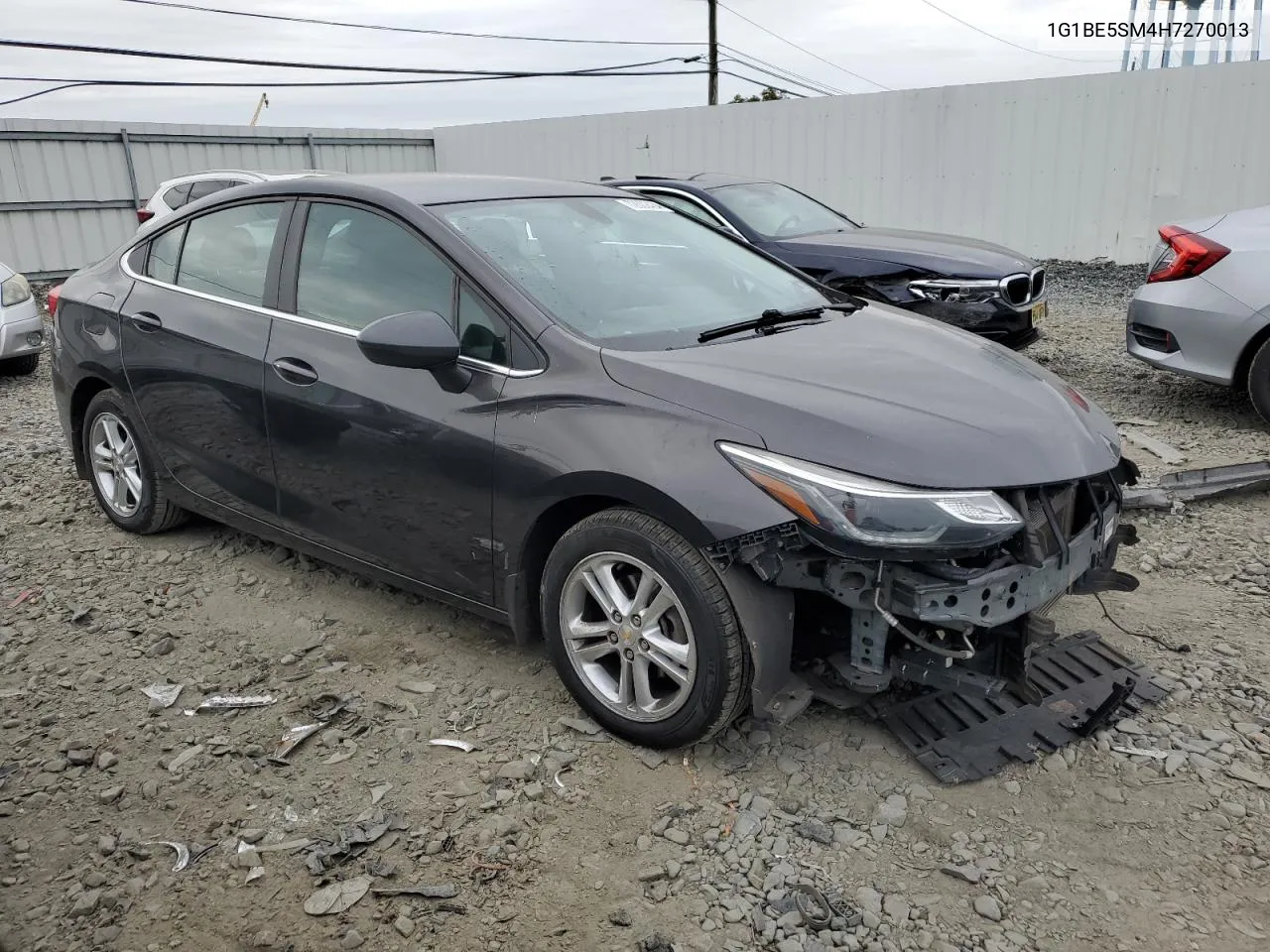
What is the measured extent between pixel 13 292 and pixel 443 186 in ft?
24.0

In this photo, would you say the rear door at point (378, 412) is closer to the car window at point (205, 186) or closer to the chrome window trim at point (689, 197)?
the chrome window trim at point (689, 197)

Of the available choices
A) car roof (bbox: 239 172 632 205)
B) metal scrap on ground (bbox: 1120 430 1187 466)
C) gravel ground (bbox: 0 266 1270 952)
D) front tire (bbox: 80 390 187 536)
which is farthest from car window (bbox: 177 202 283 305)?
metal scrap on ground (bbox: 1120 430 1187 466)

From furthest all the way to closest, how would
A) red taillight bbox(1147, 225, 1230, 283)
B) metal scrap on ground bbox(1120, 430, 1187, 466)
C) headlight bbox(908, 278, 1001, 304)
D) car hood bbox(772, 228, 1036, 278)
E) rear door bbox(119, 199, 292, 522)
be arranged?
1. car hood bbox(772, 228, 1036, 278)
2. headlight bbox(908, 278, 1001, 304)
3. red taillight bbox(1147, 225, 1230, 283)
4. metal scrap on ground bbox(1120, 430, 1187, 466)
5. rear door bbox(119, 199, 292, 522)

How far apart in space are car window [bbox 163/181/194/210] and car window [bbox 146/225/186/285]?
815 centimetres

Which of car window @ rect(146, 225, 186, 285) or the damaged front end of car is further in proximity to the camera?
car window @ rect(146, 225, 186, 285)

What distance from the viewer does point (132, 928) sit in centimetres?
245

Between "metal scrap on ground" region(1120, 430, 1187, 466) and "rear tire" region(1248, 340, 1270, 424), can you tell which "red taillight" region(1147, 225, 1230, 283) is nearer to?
"rear tire" region(1248, 340, 1270, 424)

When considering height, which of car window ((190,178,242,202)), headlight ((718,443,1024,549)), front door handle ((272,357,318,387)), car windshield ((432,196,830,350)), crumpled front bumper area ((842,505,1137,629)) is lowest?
crumpled front bumper area ((842,505,1137,629))

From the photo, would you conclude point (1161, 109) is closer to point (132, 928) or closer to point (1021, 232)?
point (1021, 232)

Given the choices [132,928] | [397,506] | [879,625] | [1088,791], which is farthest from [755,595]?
[132,928]

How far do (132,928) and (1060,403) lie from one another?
2.94 meters

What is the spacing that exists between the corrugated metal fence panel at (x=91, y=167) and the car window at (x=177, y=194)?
17.7ft

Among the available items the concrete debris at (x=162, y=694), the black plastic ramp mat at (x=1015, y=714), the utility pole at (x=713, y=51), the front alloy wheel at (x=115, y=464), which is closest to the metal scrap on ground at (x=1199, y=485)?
the black plastic ramp mat at (x=1015, y=714)

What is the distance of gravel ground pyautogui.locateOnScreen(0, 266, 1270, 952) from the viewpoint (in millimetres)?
Result: 2441
